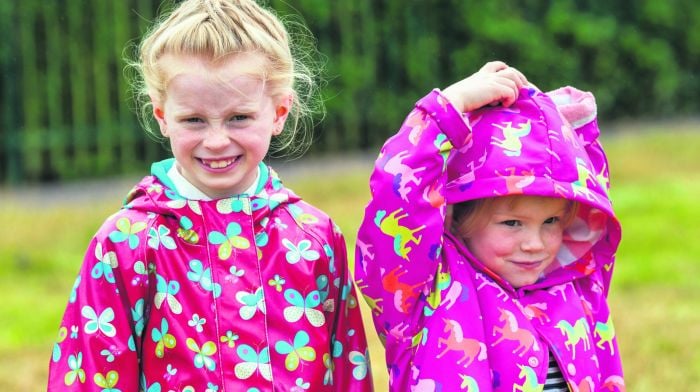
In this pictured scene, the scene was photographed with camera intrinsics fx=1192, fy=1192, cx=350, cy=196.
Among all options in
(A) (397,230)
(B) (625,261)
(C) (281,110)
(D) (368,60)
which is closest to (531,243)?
(A) (397,230)

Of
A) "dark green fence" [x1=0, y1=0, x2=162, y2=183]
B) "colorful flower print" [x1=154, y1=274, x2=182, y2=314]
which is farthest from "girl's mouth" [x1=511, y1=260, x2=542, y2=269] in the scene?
"dark green fence" [x1=0, y1=0, x2=162, y2=183]

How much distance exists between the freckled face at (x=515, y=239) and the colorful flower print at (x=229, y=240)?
65 cm

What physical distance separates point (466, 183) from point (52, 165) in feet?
19.3

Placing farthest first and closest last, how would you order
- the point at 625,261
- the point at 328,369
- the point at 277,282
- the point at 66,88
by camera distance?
the point at 66,88
the point at 625,261
the point at 328,369
the point at 277,282

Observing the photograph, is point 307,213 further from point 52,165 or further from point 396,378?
point 52,165

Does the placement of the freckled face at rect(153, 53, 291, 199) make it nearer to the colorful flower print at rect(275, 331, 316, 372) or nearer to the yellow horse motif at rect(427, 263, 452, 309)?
the colorful flower print at rect(275, 331, 316, 372)

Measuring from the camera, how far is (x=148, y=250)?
10.3 ft

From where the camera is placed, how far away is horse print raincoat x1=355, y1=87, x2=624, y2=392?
3.17 m

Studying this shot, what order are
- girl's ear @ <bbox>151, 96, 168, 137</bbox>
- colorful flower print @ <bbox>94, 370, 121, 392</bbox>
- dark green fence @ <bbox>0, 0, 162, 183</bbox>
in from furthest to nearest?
dark green fence @ <bbox>0, 0, 162, 183</bbox> < girl's ear @ <bbox>151, 96, 168, 137</bbox> < colorful flower print @ <bbox>94, 370, 121, 392</bbox>

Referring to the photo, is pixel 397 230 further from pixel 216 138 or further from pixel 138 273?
pixel 138 273

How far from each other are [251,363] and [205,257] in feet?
1.00

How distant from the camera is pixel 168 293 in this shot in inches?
124

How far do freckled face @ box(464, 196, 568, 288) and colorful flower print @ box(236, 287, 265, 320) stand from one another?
0.62 m

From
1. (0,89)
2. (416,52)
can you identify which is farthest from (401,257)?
(416,52)
